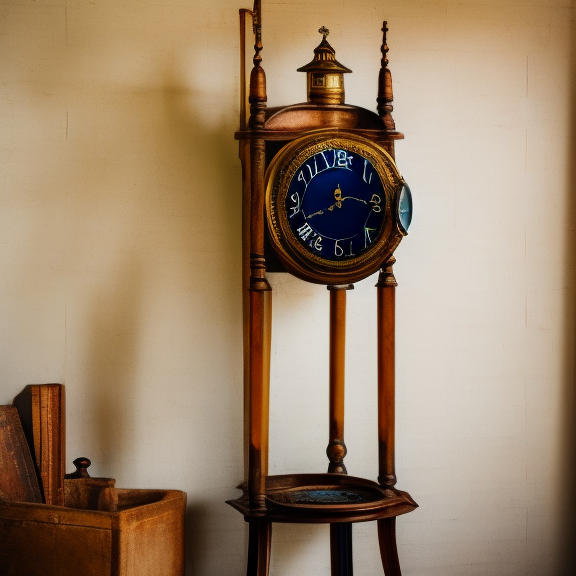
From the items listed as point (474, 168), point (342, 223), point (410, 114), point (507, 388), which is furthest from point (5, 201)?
point (507, 388)

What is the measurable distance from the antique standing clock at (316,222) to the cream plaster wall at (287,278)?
1.34ft

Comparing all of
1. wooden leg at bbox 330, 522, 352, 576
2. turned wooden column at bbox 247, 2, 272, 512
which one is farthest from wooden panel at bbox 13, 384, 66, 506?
wooden leg at bbox 330, 522, 352, 576

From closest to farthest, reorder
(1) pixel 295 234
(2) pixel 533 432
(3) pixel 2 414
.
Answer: (1) pixel 295 234 → (3) pixel 2 414 → (2) pixel 533 432

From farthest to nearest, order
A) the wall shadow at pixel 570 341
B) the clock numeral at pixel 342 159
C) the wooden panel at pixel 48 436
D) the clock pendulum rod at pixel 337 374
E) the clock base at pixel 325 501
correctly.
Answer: the wall shadow at pixel 570 341 → the clock pendulum rod at pixel 337 374 → the wooden panel at pixel 48 436 → the clock numeral at pixel 342 159 → the clock base at pixel 325 501

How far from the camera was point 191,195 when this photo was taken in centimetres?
310

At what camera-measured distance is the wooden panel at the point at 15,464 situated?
2.76 meters

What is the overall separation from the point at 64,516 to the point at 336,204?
4.12 ft

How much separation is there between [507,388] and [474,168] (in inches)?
33.8

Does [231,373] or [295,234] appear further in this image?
[231,373]

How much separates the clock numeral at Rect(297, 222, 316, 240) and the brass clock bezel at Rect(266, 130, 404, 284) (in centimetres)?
2

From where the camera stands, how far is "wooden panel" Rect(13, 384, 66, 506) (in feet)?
9.40

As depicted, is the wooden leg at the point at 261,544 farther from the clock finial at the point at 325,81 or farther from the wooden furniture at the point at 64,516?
the clock finial at the point at 325,81

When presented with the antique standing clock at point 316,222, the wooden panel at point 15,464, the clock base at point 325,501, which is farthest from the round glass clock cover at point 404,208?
the wooden panel at point 15,464

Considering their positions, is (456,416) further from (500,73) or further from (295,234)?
(500,73)
